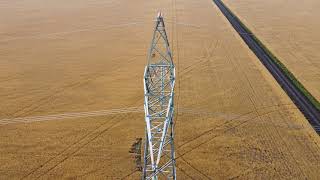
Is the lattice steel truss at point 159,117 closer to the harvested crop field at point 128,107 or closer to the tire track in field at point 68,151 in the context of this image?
the harvested crop field at point 128,107

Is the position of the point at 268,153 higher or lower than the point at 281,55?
lower

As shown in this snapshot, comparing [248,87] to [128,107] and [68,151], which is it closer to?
[128,107]

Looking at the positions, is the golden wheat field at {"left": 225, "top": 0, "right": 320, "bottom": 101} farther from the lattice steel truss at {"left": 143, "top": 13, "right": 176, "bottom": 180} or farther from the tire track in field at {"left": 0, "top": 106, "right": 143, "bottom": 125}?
the tire track in field at {"left": 0, "top": 106, "right": 143, "bottom": 125}

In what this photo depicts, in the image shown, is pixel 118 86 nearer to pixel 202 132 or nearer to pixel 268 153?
pixel 202 132

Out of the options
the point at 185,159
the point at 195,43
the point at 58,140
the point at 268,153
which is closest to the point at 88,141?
the point at 58,140

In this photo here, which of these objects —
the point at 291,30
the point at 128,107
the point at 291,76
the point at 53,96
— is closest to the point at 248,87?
the point at 291,76
